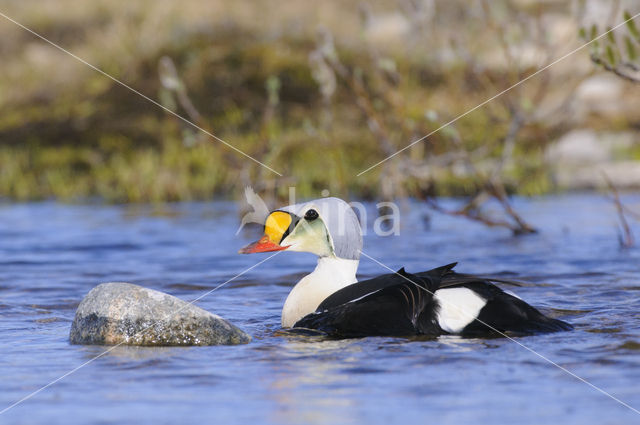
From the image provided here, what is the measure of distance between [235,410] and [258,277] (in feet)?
14.8

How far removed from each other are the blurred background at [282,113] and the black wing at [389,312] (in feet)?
15.6

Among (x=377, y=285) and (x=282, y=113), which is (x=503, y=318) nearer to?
(x=377, y=285)

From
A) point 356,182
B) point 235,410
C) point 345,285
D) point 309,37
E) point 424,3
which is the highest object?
point 309,37

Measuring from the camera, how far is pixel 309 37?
20562mm

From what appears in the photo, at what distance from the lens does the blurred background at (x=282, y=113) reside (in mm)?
13664

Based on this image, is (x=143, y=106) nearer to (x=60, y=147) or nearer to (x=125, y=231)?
(x=60, y=147)

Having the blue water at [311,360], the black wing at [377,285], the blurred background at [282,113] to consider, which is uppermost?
the blurred background at [282,113]

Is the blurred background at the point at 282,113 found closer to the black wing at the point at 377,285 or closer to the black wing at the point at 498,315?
the black wing at the point at 377,285

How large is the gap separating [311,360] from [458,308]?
931 mm

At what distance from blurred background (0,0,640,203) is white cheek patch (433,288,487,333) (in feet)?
15.4

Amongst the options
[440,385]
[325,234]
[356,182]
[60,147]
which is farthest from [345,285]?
[60,147]

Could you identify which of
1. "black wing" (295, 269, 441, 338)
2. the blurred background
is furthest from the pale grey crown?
the blurred background

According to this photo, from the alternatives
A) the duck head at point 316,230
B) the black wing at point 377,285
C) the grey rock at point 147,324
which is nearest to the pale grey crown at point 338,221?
the duck head at point 316,230

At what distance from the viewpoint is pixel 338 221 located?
6391mm
